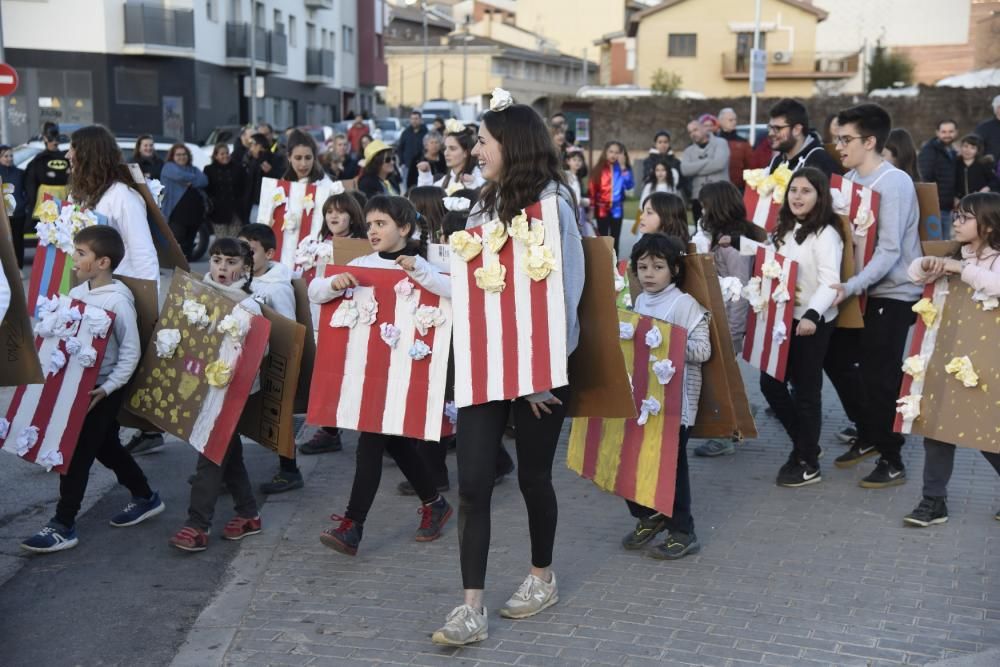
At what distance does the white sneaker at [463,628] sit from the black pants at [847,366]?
3.02m

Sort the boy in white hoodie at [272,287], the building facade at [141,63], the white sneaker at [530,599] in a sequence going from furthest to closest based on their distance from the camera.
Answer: the building facade at [141,63] → the boy in white hoodie at [272,287] → the white sneaker at [530,599]

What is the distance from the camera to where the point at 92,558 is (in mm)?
5254

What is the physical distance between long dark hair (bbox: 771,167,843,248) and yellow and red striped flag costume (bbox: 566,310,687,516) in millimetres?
1268

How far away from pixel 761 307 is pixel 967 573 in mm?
1797

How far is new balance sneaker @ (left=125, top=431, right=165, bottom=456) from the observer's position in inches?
275

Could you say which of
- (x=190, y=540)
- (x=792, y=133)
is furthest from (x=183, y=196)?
(x=190, y=540)

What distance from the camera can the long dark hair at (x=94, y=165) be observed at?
6.22m

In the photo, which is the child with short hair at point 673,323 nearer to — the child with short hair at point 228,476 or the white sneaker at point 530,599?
the white sneaker at point 530,599

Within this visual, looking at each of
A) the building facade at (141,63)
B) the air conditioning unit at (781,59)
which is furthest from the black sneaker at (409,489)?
the air conditioning unit at (781,59)

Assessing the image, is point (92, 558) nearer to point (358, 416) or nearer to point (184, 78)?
point (358, 416)

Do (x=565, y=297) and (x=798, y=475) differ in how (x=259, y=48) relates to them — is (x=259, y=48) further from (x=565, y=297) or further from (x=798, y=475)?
(x=565, y=297)

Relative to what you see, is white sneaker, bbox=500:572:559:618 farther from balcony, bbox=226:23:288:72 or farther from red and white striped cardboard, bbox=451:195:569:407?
balcony, bbox=226:23:288:72

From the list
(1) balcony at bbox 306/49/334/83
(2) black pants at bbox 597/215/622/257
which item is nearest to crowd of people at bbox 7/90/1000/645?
(2) black pants at bbox 597/215/622/257

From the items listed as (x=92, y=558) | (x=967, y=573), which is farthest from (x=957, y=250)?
(x=92, y=558)
